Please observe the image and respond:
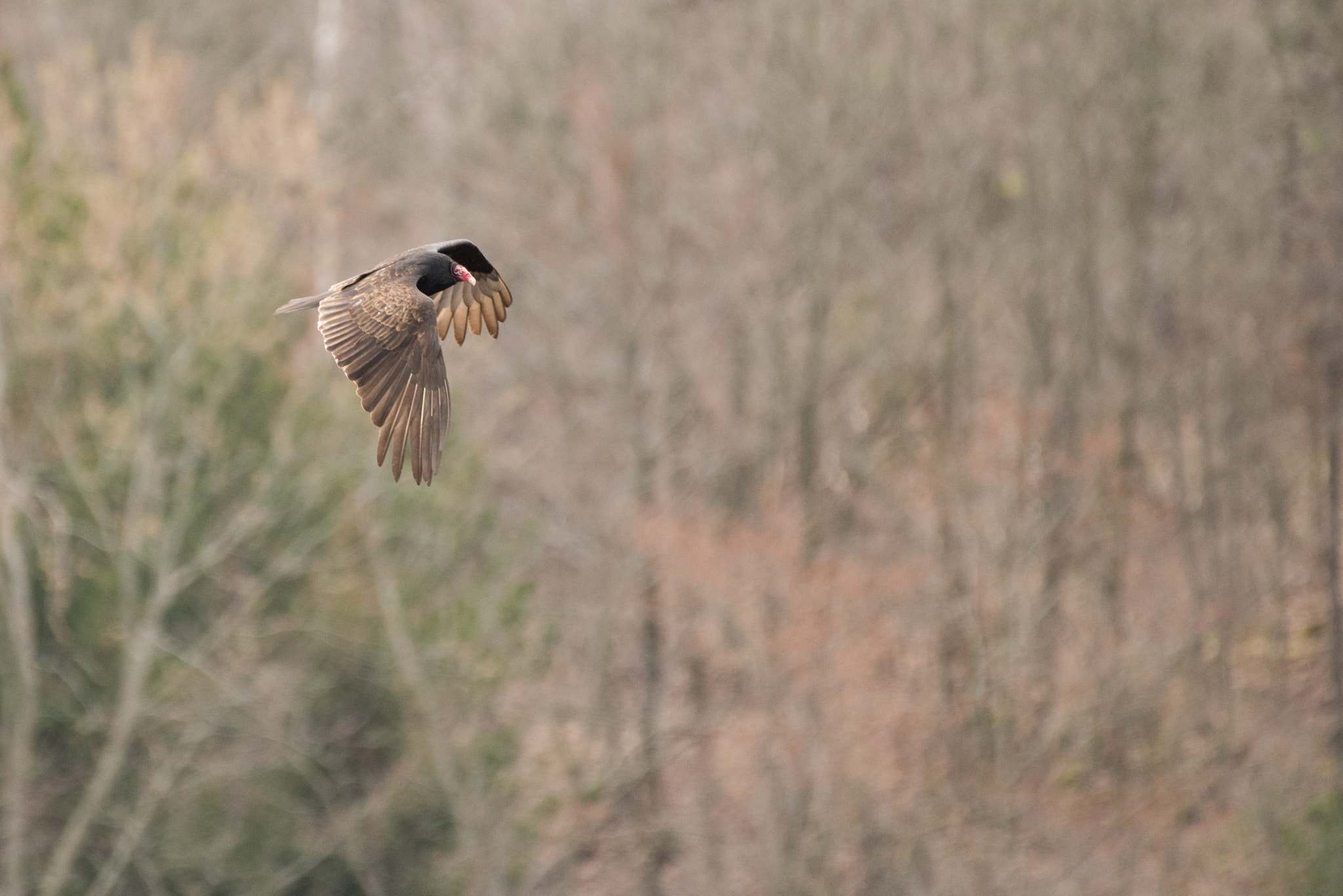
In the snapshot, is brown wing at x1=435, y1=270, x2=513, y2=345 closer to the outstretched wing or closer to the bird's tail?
the outstretched wing

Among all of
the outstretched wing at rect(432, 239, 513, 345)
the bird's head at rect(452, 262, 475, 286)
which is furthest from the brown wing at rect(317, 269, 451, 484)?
the outstretched wing at rect(432, 239, 513, 345)

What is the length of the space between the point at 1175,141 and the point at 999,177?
2070mm

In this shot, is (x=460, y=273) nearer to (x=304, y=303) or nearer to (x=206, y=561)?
(x=304, y=303)

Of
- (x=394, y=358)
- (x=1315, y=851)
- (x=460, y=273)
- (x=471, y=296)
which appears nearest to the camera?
(x=394, y=358)

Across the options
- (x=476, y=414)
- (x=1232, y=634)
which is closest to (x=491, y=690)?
(x=476, y=414)

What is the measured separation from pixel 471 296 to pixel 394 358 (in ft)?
4.05

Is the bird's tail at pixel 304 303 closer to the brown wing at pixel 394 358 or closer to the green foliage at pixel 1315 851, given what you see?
the brown wing at pixel 394 358

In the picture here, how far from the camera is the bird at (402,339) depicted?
17.3 feet

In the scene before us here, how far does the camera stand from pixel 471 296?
6770 millimetres

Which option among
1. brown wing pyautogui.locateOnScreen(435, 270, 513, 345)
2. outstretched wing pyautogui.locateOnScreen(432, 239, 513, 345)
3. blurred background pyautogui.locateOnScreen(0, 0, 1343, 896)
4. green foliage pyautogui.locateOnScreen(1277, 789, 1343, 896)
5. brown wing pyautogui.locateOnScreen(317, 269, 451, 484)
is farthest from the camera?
blurred background pyautogui.locateOnScreen(0, 0, 1343, 896)

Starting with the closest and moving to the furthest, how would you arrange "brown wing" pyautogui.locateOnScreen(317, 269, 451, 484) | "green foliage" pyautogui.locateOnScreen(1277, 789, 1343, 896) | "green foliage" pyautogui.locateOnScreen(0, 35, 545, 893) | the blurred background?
"brown wing" pyautogui.locateOnScreen(317, 269, 451, 484), "green foliage" pyautogui.locateOnScreen(1277, 789, 1343, 896), "green foliage" pyautogui.locateOnScreen(0, 35, 545, 893), the blurred background

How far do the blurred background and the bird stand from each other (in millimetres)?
10567

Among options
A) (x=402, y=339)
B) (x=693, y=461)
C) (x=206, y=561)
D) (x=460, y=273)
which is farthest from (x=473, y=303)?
(x=693, y=461)

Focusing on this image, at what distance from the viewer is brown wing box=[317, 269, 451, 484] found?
525 cm
